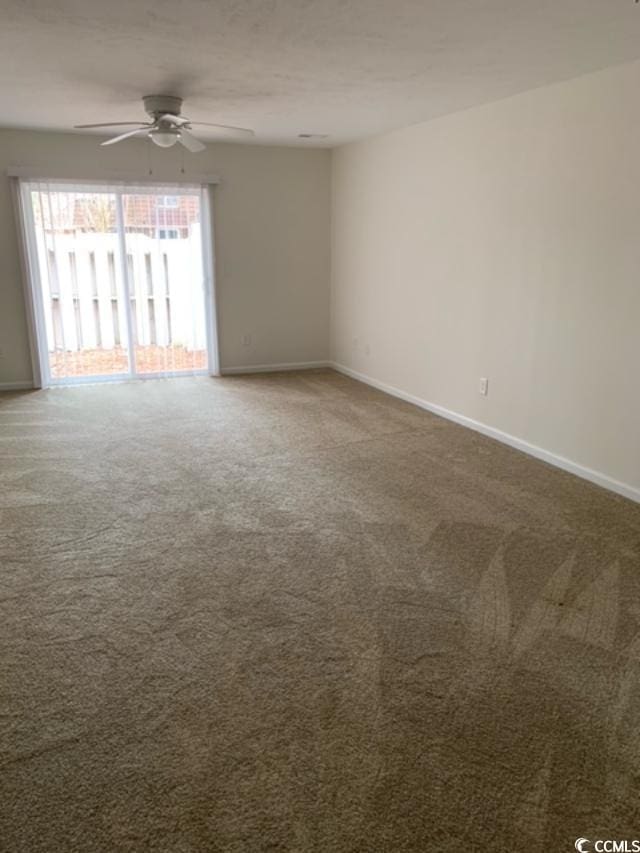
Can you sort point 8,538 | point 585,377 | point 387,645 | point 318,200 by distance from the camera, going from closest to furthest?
1. point 387,645
2. point 8,538
3. point 585,377
4. point 318,200

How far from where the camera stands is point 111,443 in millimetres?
4492

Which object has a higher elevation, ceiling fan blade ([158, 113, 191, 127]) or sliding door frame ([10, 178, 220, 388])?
ceiling fan blade ([158, 113, 191, 127])

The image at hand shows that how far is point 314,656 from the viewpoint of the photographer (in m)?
2.18

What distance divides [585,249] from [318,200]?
3.73 m

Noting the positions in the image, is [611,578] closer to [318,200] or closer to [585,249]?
[585,249]

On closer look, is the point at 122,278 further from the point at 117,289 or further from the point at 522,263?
the point at 522,263

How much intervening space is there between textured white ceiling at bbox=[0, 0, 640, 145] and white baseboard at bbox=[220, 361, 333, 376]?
283 centimetres

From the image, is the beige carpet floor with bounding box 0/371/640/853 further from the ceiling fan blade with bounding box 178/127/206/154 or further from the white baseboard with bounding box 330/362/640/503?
the ceiling fan blade with bounding box 178/127/206/154

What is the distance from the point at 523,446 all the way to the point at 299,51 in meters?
2.85

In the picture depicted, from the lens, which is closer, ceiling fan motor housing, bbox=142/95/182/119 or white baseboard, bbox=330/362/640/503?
white baseboard, bbox=330/362/640/503

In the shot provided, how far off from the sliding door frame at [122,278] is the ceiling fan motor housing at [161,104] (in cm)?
199

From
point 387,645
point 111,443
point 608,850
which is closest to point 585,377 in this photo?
point 387,645

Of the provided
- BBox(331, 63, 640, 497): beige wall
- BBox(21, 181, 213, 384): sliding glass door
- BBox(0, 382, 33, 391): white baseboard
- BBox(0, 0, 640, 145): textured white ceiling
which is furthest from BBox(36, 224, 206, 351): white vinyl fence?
BBox(331, 63, 640, 497): beige wall

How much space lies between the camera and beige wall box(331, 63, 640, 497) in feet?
11.4
